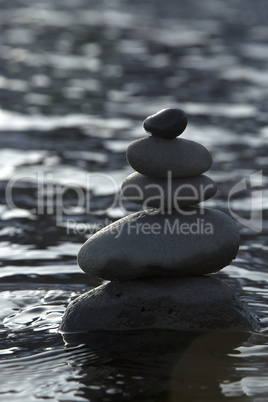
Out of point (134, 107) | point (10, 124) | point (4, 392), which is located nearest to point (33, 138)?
point (10, 124)

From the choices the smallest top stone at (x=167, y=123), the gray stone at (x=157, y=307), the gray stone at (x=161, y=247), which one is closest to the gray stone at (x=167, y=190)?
the gray stone at (x=161, y=247)

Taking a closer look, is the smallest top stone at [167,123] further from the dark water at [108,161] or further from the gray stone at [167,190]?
the dark water at [108,161]

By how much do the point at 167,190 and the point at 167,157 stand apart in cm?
24

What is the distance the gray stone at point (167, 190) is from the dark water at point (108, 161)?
98 centimetres

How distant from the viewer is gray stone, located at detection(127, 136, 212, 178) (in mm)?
5750

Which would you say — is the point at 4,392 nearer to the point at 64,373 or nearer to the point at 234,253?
the point at 64,373

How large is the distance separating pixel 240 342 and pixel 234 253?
0.68 metres

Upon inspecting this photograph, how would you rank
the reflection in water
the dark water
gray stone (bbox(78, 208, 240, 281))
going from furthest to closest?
gray stone (bbox(78, 208, 240, 281))
the dark water
the reflection in water

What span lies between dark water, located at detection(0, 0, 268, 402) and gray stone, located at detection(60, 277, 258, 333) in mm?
132

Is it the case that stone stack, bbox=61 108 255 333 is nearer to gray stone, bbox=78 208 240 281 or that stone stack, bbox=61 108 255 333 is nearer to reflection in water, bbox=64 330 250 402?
gray stone, bbox=78 208 240 281

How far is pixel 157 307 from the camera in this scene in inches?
227

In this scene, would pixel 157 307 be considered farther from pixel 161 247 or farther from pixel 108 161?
pixel 108 161

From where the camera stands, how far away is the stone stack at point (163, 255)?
574 centimetres

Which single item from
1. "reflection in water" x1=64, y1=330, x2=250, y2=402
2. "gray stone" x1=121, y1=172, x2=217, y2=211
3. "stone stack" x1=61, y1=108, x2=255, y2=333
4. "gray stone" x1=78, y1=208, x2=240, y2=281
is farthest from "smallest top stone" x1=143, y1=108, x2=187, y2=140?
"reflection in water" x1=64, y1=330, x2=250, y2=402
